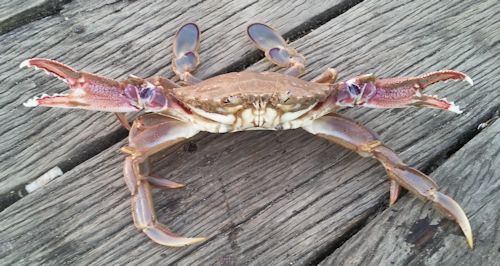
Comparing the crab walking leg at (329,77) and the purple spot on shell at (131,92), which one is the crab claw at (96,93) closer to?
the purple spot on shell at (131,92)

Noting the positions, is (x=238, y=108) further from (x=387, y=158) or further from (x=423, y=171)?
(x=423, y=171)

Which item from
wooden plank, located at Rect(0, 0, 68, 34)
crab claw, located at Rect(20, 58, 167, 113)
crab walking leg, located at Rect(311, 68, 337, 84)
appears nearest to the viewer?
crab claw, located at Rect(20, 58, 167, 113)

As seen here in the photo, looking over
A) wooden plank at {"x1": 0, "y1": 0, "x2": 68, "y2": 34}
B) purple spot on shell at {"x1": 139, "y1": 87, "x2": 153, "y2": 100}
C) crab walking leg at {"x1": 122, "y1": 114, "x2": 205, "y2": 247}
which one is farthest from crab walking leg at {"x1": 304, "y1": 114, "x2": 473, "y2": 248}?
wooden plank at {"x1": 0, "y1": 0, "x2": 68, "y2": 34}

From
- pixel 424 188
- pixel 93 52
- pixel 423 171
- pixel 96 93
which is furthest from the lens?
pixel 93 52

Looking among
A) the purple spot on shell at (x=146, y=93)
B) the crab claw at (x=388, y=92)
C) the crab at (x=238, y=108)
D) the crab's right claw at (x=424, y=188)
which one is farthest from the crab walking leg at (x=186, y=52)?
the crab's right claw at (x=424, y=188)

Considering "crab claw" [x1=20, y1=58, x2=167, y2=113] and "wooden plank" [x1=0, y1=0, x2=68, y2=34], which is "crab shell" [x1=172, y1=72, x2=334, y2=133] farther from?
"wooden plank" [x1=0, y1=0, x2=68, y2=34]

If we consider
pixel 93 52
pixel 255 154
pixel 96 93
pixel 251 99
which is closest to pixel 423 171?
pixel 255 154
